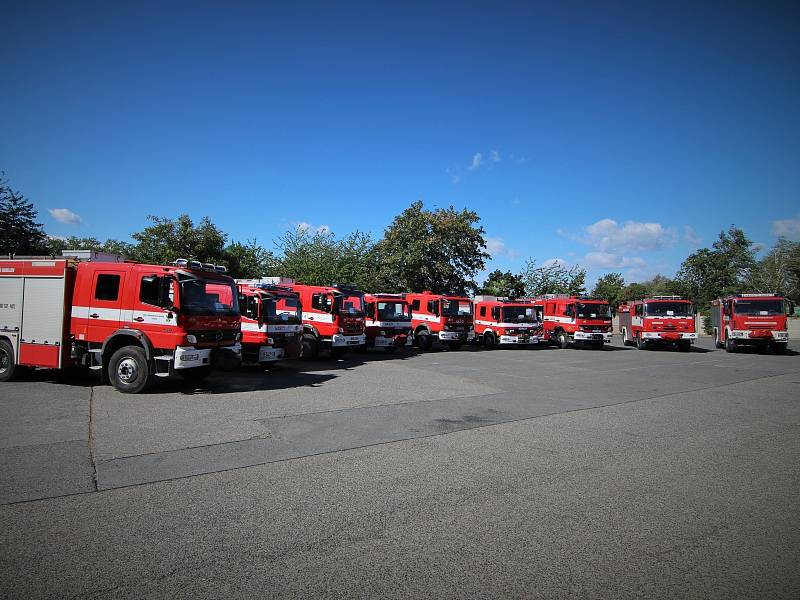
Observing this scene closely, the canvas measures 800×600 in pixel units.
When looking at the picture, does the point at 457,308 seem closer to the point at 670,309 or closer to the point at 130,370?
the point at 670,309

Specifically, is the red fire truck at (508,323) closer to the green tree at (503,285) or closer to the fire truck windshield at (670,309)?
the fire truck windshield at (670,309)

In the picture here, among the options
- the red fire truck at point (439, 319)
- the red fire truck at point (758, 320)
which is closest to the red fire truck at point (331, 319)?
the red fire truck at point (439, 319)

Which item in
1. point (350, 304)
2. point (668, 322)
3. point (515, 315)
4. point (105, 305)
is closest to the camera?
point (105, 305)

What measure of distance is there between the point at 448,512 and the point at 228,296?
8.48 meters

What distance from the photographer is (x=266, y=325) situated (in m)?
13.9

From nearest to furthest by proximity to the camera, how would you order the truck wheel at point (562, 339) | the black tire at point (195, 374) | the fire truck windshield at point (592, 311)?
the black tire at point (195, 374), the fire truck windshield at point (592, 311), the truck wheel at point (562, 339)

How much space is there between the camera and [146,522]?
13.0ft

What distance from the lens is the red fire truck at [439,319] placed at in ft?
75.4

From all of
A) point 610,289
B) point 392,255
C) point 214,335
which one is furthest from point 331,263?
point 610,289

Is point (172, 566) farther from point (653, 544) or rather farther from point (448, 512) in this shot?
point (653, 544)

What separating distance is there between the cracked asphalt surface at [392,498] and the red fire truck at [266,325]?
14.4 feet

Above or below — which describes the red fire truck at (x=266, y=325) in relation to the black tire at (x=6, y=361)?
above

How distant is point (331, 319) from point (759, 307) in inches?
787

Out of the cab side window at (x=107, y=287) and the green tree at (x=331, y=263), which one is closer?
the cab side window at (x=107, y=287)
